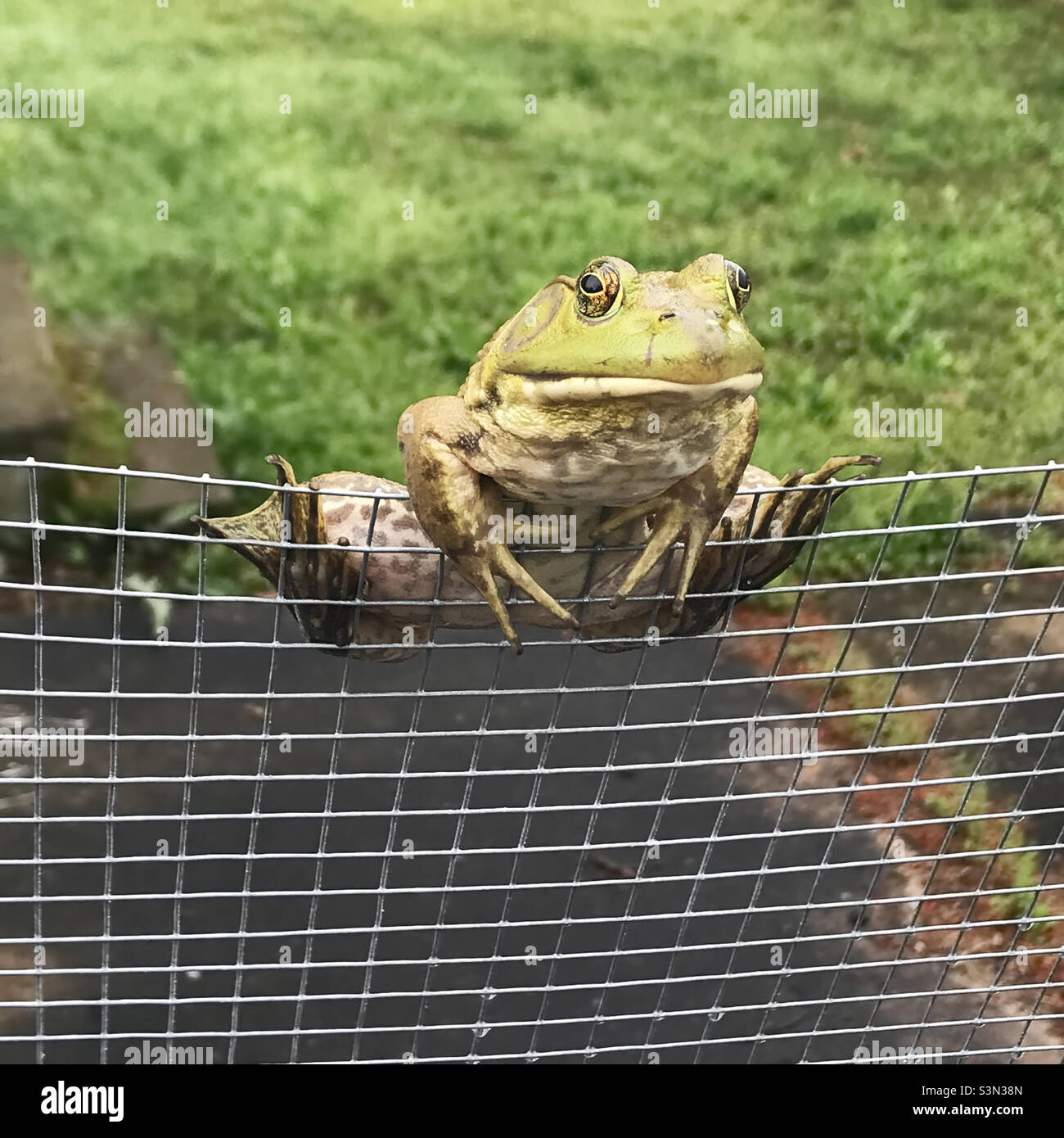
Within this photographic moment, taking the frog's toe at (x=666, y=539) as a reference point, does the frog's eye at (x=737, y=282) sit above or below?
above

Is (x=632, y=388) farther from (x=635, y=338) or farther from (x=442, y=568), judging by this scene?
(x=442, y=568)

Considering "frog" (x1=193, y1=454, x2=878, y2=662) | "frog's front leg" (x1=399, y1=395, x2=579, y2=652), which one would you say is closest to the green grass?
"frog" (x1=193, y1=454, x2=878, y2=662)

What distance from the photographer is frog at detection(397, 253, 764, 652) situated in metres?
0.98

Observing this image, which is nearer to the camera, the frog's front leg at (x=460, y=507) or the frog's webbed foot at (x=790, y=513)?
the frog's front leg at (x=460, y=507)

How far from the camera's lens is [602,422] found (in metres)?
1.03

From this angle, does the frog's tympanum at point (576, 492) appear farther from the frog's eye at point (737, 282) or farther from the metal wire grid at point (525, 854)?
the metal wire grid at point (525, 854)

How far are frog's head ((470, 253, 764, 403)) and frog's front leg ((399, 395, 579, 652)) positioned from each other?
8cm

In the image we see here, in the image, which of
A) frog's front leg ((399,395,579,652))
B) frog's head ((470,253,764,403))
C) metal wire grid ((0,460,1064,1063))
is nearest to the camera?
frog's head ((470,253,764,403))

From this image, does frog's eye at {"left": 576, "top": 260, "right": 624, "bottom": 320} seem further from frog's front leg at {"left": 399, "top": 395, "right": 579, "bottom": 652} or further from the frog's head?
frog's front leg at {"left": 399, "top": 395, "right": 579, "bottom": 652}

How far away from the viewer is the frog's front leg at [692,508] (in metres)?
1.17

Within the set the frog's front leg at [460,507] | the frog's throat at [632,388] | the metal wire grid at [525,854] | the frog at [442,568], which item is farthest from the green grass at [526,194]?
the frog's throat at [632,388]

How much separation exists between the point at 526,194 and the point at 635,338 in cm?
247

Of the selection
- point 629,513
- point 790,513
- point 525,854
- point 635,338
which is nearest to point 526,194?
point 525,854

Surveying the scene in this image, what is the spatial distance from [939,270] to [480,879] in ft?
7.58
